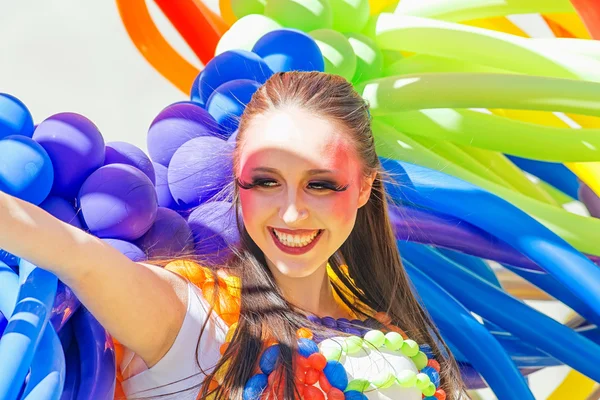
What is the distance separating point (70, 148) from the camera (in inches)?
52.4

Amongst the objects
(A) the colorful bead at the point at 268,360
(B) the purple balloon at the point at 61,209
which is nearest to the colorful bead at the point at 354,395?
(A) the colorful bead at the point at 268,360

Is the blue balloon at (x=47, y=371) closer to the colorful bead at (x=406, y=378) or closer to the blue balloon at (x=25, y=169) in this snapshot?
the blue balloon at (x=25, y=169)

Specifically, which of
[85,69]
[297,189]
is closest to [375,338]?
[297,189]

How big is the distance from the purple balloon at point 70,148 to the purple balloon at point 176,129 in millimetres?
220

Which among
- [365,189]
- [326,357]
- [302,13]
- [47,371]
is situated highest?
[302,13]

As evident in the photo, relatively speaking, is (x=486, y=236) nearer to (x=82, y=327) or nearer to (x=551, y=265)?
(x=551, y=265)

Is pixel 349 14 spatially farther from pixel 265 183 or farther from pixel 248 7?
pixel 265 183

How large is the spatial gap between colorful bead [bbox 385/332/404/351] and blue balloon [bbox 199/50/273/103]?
20.2 inches

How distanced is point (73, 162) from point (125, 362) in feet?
0.91

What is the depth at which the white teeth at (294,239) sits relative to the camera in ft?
4.40

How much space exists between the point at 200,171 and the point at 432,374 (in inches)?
18.1

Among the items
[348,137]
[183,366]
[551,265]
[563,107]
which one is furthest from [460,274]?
[183,366]

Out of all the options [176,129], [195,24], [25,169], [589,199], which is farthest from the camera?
[589,199]

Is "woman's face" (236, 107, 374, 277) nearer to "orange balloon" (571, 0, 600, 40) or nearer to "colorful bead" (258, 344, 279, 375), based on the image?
"colorful bead" (258, 344, 279, 375)
